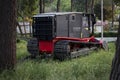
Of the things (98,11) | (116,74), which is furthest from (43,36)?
(98,11)

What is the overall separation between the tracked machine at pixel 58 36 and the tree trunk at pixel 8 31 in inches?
277

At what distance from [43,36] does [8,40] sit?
25.8ft

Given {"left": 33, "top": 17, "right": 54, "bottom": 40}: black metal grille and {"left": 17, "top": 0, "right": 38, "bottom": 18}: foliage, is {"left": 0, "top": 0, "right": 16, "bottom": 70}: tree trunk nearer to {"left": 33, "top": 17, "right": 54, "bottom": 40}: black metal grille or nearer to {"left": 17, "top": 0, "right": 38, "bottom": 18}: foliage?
{"left": 33, "top": 17, "right": 54, "bottom": 40}: black metal grille

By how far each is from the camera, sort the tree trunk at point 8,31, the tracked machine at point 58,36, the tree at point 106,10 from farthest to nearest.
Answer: the tree at point 106,10 < the tracked machine at point 58,36 < the tree trunk at point 8,31

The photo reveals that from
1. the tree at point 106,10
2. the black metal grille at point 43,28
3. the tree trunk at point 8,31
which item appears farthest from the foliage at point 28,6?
the tree trunk at point 8,31

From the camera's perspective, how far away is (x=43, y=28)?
1817 cm

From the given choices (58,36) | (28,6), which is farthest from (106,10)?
(58,36)

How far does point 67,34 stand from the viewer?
1891cm

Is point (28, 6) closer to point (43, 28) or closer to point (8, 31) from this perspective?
point (43, 28)

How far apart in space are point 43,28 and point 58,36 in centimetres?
83

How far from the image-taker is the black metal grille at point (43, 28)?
17797 millimetres

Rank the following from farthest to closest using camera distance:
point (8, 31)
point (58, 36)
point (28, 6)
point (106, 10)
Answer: point (106, 10) → point (28, 6) → point (58, 36) → point (8, 31)

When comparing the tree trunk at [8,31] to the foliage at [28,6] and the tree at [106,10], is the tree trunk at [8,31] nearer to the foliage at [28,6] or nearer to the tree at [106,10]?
the foliage at [28,6]

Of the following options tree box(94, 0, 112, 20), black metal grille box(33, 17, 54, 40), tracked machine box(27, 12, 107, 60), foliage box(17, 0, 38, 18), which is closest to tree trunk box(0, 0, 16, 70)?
tracked machine box(27, 12, 107, 60)
